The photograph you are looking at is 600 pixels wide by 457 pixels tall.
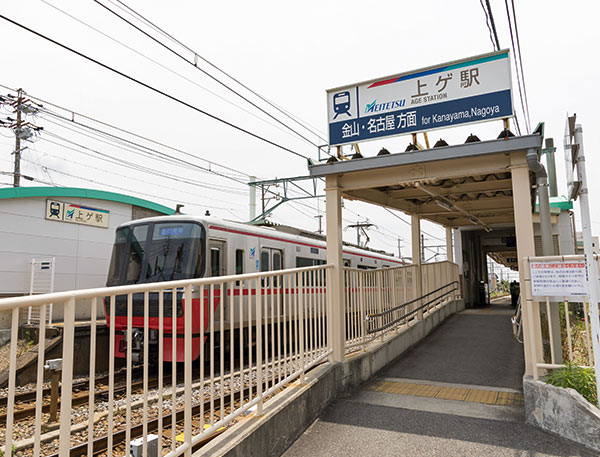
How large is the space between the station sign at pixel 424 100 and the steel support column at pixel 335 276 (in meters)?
0.81

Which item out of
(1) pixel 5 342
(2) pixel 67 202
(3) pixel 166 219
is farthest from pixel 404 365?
(2) pixel 67 202

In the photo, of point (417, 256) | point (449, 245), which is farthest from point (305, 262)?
point (449, 245)

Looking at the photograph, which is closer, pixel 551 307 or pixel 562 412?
pixel 562 412

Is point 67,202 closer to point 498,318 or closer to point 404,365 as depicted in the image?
point 404,365

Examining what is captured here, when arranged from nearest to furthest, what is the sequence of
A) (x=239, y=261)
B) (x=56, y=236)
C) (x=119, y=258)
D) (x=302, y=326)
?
(x=302, y=326) → (x=119, y=258) → (x=239, y=261) → (x=56, y=236)

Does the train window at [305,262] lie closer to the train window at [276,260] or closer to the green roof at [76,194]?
the train window at [276,260]

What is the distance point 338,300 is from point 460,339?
14.4ft

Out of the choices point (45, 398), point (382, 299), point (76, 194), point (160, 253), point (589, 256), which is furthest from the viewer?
point (76, 194)

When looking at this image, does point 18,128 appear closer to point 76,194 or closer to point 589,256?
point 76,194

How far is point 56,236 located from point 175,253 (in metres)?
7.17

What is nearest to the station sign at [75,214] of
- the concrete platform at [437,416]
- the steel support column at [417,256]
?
the steel support column at [417,256]

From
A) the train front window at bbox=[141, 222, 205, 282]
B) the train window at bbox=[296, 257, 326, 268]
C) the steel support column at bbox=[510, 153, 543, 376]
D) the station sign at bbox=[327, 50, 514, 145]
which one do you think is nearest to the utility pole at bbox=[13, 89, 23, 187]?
the train front window at bbox=[141, 222, 205, 282]

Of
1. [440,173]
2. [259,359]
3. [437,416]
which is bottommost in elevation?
[437,416]

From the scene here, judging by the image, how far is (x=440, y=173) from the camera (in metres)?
5.52
